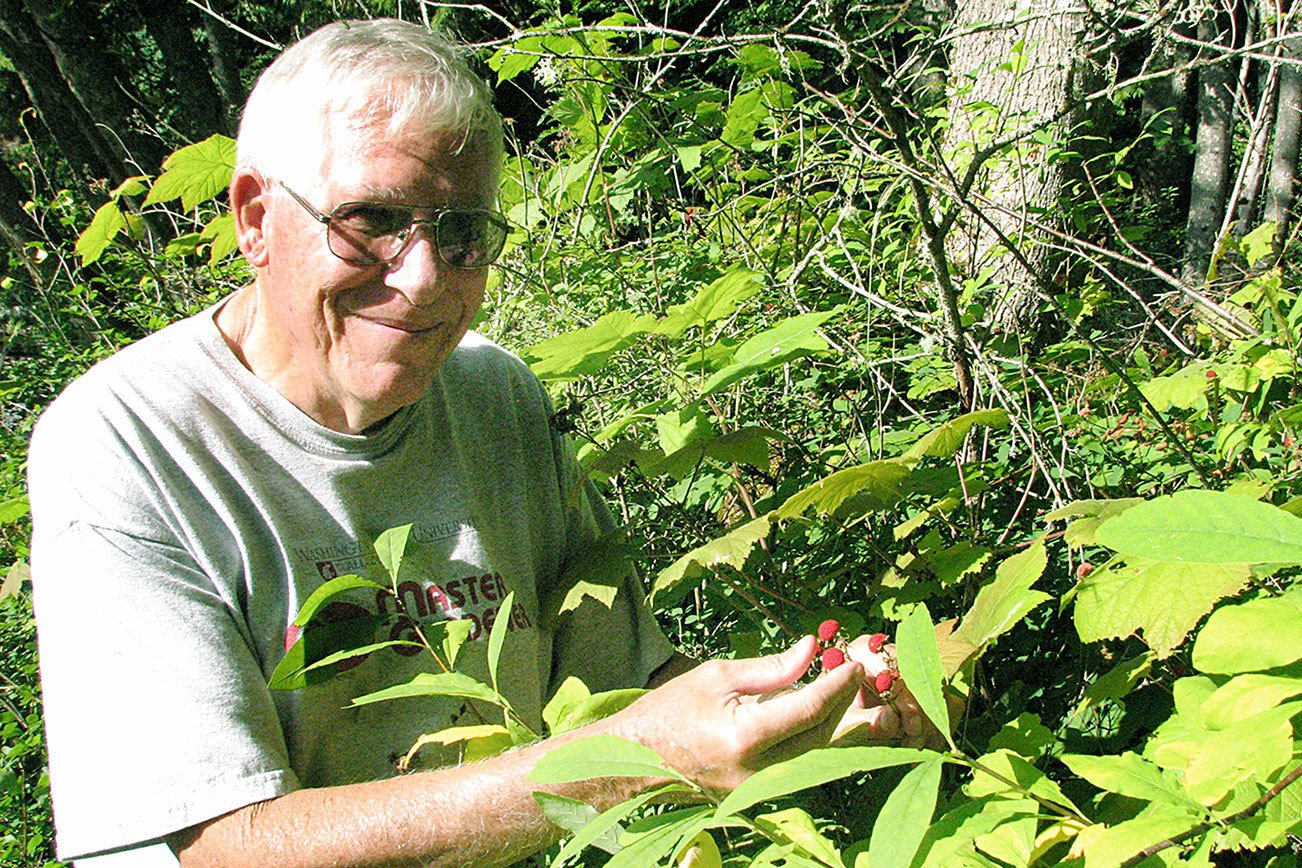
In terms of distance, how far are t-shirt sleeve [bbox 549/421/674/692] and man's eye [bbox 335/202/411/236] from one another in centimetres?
67

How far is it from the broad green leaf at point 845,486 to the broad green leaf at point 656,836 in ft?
2.23

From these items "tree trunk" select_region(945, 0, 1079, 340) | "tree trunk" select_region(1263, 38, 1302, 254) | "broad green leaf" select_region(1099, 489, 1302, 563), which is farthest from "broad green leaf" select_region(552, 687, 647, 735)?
"tree trunk" select_region(1263, 38, 1302, 254)

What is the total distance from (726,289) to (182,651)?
40.5 inches

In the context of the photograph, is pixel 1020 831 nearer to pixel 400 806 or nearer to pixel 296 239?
pixel 400 806

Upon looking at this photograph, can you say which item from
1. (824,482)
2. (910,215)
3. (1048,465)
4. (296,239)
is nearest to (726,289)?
(824,482)

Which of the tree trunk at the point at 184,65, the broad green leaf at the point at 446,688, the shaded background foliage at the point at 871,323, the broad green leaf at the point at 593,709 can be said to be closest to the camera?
the broad green leaf at the point at 446,688

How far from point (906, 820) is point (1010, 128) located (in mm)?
3073

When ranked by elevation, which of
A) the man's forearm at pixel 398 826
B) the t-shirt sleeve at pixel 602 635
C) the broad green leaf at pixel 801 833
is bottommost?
the t-shirt sleeve at pixel 602 635

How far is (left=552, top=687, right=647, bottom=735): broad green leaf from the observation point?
1.32m

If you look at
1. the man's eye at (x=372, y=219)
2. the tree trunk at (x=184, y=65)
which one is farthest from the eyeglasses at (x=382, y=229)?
the tree trunk at (x=184, y=65)

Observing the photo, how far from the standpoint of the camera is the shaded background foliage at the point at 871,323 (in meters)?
1.94

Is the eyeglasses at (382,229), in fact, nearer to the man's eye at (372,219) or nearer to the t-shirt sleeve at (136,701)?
the man's eye at (372,219)

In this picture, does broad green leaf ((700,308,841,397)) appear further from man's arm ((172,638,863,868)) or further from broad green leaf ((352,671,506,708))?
broad green leaf ((352,671,506,708))

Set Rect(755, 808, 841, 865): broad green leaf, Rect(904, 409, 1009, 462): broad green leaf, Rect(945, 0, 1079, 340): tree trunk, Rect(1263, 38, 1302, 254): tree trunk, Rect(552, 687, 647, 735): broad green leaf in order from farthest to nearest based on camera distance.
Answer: Rect(1263, 38, 1302, 254): tree trunk → Rect(945, 0, 1079, 340): tree trunk → Rect(904, 409, 1009, 462): broad green leaf → Rect(552, 687, 647, 735): broad green leaf → Rect(755, 808, 841, 865): broad green leaf
